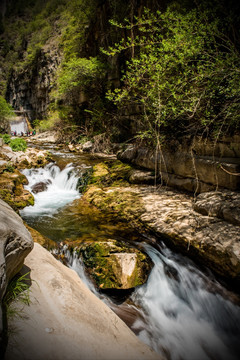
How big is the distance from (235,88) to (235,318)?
14.3 ft

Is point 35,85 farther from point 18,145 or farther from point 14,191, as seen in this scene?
point 14,191

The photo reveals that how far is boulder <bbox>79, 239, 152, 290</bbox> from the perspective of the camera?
3080mm

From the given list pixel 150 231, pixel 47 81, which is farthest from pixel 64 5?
pixel 150 231

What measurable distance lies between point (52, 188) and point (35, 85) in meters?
32.6

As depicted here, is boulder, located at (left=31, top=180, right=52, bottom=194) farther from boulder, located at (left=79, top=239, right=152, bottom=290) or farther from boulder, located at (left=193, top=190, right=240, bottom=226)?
boulder, located at (left=193, top=190, right=240, bottom=226)

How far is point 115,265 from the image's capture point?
10.5ft

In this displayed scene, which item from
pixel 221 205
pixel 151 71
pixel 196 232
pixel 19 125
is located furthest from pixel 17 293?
pixel 19 125

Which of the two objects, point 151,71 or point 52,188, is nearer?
point 151,71

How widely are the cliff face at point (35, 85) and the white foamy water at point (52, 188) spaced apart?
2454 centimetres

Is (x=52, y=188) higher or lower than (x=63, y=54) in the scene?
lower

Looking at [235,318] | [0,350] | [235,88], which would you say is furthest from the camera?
[235,88]

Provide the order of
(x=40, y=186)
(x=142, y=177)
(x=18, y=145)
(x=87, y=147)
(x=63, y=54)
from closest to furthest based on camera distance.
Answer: (x=142, y=177), (x=40, y=186), (x=18, y=145), (x=87, y=147), (x=63, y=54)

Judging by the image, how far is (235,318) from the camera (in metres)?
2.82

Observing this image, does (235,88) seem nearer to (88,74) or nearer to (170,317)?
(170,317)
